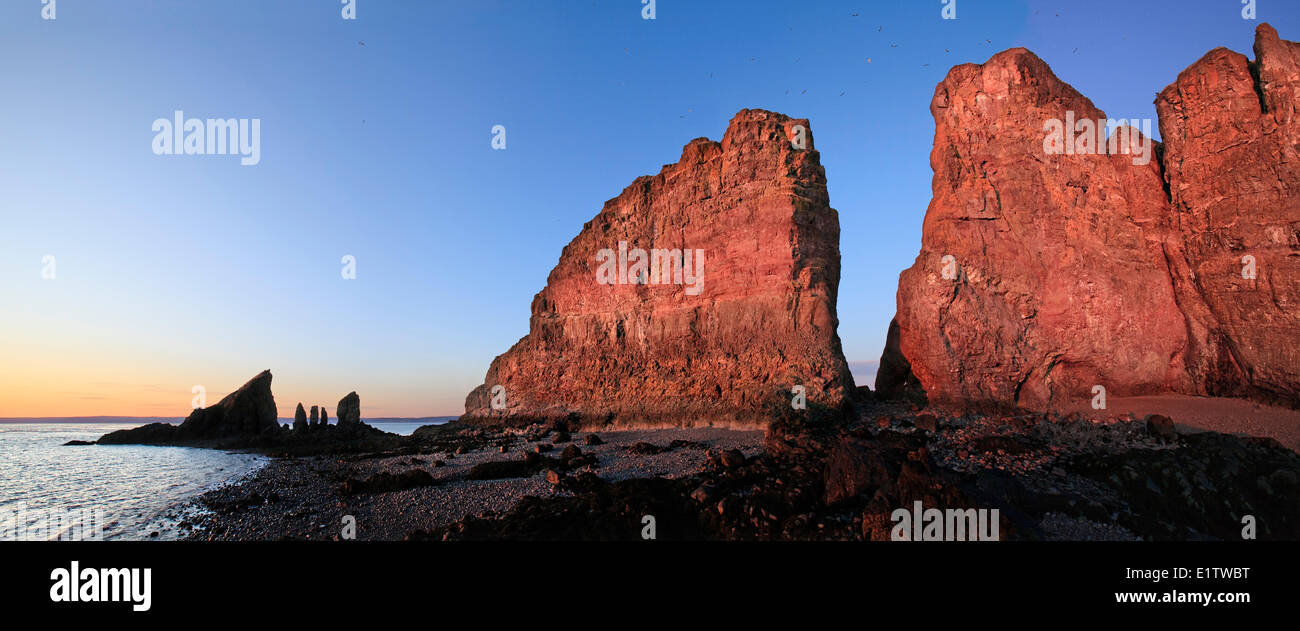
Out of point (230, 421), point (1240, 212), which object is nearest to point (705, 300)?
point (1240, 212)

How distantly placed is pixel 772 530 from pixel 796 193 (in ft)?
63.2

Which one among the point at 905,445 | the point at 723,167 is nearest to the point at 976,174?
the point at 723,167

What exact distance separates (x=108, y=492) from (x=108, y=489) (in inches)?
38.0

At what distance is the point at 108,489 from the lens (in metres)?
18.1

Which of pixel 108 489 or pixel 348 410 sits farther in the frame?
pixel 348 410

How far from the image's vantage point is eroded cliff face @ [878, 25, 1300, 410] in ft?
52.4

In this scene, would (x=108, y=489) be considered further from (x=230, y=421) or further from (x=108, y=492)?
(x=230, y=421)

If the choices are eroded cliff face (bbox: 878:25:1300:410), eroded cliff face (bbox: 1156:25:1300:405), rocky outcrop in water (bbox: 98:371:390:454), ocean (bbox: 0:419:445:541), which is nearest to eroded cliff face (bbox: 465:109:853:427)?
eroded cliff face (bbox: 878:25:1300:410)

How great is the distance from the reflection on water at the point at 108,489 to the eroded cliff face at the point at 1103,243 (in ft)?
82.7

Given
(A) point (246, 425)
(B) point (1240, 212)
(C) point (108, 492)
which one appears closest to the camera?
(B) point (1240, 212)

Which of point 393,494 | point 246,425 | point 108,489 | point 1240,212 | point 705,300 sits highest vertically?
point 1240,212
